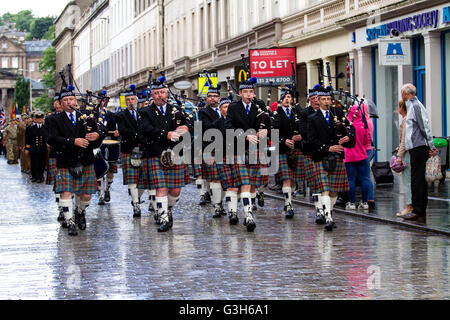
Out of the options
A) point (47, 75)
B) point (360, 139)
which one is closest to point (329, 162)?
point (360, 139)

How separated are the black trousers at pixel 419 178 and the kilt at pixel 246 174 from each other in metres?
2.23

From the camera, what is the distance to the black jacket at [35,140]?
30.8m

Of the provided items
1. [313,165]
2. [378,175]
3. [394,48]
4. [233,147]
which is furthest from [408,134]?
[378,175]

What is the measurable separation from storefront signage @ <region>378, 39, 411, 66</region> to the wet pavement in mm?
3604

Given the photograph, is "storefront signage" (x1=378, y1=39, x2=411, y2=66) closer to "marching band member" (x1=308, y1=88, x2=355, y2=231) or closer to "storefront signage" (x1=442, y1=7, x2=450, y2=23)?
"marching band member" (x1=308, y1=88, x2=355, y2=231)

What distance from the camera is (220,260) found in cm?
1136

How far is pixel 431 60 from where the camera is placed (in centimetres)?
2495

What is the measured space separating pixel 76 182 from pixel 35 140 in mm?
17743

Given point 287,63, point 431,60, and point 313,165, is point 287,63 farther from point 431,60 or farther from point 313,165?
point 313,165

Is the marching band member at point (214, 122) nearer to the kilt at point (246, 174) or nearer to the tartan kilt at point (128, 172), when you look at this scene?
the tartan kilt at point (128, 172)

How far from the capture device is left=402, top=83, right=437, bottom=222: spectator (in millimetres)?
14977

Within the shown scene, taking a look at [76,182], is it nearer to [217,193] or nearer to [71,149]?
[71,149]

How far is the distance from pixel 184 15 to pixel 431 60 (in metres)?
32.1

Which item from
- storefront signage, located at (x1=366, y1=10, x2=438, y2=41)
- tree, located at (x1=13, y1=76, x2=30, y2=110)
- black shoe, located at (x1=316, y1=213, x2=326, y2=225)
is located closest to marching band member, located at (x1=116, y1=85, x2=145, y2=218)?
black shoe, located at (x1=316, y1=213, x2=326, y2=225)
